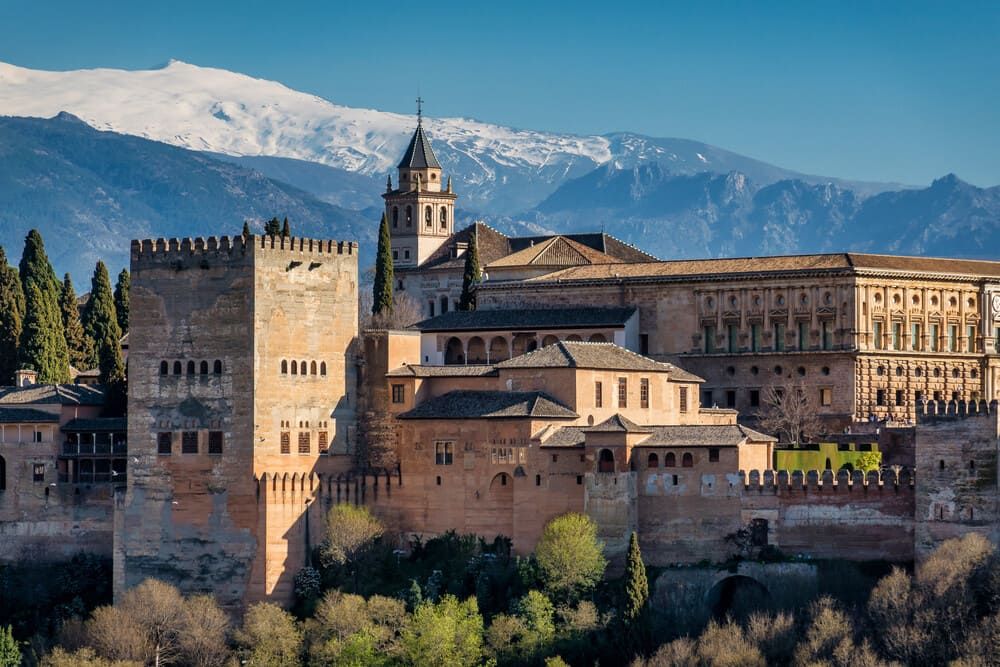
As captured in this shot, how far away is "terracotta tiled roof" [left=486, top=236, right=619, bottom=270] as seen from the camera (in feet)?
335

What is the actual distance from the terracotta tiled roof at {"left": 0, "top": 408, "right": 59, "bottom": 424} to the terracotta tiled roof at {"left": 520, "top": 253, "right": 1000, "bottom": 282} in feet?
79.2

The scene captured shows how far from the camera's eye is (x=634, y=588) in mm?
71812

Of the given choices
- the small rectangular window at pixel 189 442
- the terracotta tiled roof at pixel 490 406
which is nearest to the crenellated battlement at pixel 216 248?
the small rectangular window at pixel 189 442

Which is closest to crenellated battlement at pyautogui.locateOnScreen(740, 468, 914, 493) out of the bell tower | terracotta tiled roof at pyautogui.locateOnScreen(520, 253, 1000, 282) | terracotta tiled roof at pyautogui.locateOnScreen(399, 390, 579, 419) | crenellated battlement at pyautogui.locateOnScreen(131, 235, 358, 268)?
terracotta tiled roof at pyautogui.locateOnScreen(399, 390, 579, 419)

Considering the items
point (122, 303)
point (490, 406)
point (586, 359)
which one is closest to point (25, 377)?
point (122, 303)

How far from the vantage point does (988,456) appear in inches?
2761

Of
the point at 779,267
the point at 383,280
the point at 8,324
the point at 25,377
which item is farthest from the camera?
the point at 383,280

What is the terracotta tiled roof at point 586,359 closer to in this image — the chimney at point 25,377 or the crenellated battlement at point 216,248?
the crenellated battlement at point 216,248

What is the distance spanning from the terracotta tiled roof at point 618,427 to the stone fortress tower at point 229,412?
33.7 ft

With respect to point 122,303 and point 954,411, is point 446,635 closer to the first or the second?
point 954,411

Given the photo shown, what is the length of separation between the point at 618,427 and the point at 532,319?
2056 cm

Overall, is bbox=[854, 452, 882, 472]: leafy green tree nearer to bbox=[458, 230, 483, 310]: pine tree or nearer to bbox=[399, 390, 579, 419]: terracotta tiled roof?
bbox=[399, 390, 579, 419]: terracotta tiled roof

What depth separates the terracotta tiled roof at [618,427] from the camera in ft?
245

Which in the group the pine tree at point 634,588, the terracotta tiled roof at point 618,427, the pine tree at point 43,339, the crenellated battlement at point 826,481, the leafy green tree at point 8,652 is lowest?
the leafy green tree at point 8,652
